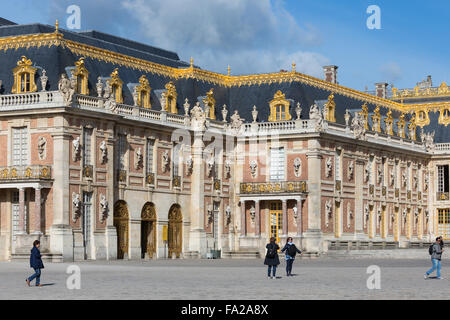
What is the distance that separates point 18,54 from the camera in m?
56.0

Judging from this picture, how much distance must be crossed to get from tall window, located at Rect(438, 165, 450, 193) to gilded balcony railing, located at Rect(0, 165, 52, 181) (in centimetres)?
3787

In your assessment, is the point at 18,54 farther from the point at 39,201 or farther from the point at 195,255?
the point at 195,255

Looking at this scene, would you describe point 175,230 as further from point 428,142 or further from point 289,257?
point 428,142

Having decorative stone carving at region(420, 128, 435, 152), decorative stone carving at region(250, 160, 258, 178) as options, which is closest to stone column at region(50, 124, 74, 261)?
decorative stone carving at region(250, 160, 258, 178)

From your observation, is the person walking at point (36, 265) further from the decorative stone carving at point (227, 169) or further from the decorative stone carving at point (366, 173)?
the decorative stone carving at point (366, 173)

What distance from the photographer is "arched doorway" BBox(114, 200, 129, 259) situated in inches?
2235

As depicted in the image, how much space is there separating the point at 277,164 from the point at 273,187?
5.10 feet

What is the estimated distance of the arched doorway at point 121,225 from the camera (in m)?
56.8

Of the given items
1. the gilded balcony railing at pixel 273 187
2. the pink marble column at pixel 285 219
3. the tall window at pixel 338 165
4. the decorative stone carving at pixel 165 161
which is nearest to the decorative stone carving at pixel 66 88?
the decorative stone carving at pixel 165 161

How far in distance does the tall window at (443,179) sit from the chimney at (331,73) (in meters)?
10.1

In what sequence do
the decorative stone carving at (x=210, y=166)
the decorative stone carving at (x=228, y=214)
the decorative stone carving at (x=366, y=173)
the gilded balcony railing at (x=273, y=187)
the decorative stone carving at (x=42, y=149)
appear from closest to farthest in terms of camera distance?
1. the decorative stone carving at (x=42, y=149)
2. the decorative stone carving at (x=210, y=166)
3. the gilded balcony railing at (x=273, y=187)
4. the decorative stone carving at (x=228, y=214)
5. the decorative stone carving at (x=366, y=173)

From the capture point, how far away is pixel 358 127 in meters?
69.3
